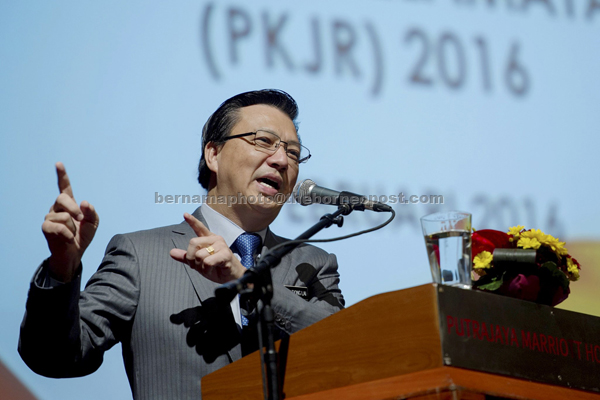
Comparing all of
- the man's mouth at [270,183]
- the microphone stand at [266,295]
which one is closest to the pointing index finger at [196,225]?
the microphone stand at [266,295]

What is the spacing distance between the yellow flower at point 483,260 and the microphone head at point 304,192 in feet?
1.88

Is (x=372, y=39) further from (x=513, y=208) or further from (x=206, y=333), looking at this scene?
(x=206, y=333)

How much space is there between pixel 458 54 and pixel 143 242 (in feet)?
6.49

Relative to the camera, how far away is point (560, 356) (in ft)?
4.71

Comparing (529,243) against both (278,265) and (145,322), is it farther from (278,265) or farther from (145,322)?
(145,322)

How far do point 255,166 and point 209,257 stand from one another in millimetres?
878

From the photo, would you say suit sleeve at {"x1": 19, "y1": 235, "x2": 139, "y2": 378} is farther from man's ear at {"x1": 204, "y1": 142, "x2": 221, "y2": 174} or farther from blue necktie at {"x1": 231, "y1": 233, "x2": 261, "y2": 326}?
man's ear at {"x1": 204, "y1": 142, "x2": 221, "y2": 174}

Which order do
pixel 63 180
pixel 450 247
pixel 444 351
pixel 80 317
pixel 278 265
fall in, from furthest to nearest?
pixel 278 265, pixel 80 317, pixel 63 180, pixel 450 247, pixel 444 351

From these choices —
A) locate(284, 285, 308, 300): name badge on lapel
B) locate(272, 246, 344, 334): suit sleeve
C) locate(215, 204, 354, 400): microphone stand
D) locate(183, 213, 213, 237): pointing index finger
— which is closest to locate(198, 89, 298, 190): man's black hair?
locate(272, 246, 344, 334): suit sleeve


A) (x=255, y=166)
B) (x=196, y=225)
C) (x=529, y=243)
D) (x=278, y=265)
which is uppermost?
(x=255, y=166)

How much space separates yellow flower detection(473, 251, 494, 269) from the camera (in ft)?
5.24

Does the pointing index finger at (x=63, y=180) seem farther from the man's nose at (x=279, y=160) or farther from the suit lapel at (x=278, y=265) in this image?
the man's nose at (x=279, y=160)

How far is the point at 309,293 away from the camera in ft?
7.45

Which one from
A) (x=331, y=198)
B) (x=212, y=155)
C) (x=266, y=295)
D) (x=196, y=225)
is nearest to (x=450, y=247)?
(x=266, y=295)
